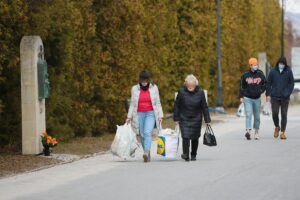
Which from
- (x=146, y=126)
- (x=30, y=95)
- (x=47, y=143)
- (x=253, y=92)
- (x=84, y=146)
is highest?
(x=30, y=95)

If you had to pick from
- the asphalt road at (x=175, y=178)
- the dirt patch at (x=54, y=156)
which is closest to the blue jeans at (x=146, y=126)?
the asphalt road at (x=175, y=178)

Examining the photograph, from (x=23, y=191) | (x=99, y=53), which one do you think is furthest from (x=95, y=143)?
(x=23, y=191)

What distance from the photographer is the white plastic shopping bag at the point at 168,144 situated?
1736 centimetres

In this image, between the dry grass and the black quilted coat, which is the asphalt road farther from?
the dry grass

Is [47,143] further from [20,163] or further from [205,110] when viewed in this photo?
[205,110]

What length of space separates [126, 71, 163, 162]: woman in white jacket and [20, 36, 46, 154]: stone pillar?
6.25 ft

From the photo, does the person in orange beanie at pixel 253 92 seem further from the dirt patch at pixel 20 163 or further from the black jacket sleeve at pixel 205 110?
the dirt patch at pixel 20 163

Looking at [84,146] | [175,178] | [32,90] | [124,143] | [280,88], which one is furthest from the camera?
[280,88]

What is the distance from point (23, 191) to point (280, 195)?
3469mm

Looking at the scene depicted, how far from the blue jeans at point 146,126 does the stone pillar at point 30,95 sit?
206cm

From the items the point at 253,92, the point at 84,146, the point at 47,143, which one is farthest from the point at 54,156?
the point at 253,92

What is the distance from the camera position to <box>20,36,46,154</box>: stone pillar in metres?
18.0

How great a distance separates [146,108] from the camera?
689 inches

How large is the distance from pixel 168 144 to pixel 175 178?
3.40m
